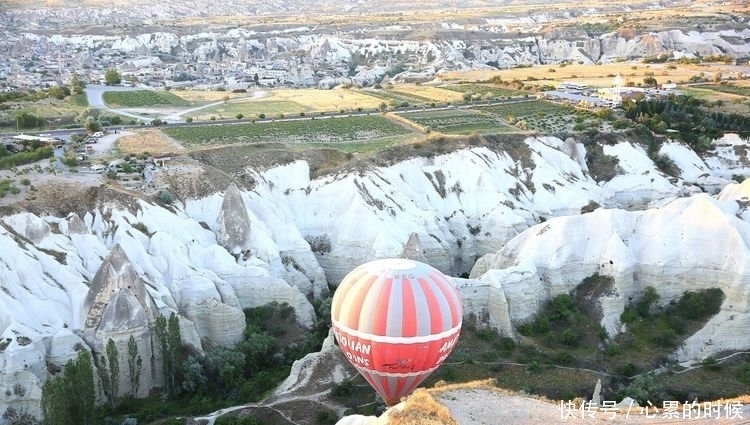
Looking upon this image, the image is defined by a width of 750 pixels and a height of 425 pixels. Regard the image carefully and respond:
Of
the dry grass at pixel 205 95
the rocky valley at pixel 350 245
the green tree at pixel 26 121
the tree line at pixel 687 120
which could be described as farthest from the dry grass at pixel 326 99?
the tree line at pixel 687 120

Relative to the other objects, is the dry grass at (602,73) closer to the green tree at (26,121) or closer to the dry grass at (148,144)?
the dry grass at (148,144)

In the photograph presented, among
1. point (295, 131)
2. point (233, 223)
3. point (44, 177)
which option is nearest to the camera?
point (44, 177)

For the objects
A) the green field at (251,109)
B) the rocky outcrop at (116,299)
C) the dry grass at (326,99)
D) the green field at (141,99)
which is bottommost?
the rocky outcrop at (116,299)

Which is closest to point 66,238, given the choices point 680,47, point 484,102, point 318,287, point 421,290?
point 318,287

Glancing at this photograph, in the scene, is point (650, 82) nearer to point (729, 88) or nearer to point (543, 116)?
point (729, 88)

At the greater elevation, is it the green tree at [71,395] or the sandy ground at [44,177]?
the sandy ground at [44,177]

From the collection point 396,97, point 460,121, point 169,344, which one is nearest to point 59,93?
point 396,97

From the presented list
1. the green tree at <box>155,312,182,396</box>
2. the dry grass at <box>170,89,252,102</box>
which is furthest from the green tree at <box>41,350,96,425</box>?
the dry grass at <box>170,89,252,102</box>
